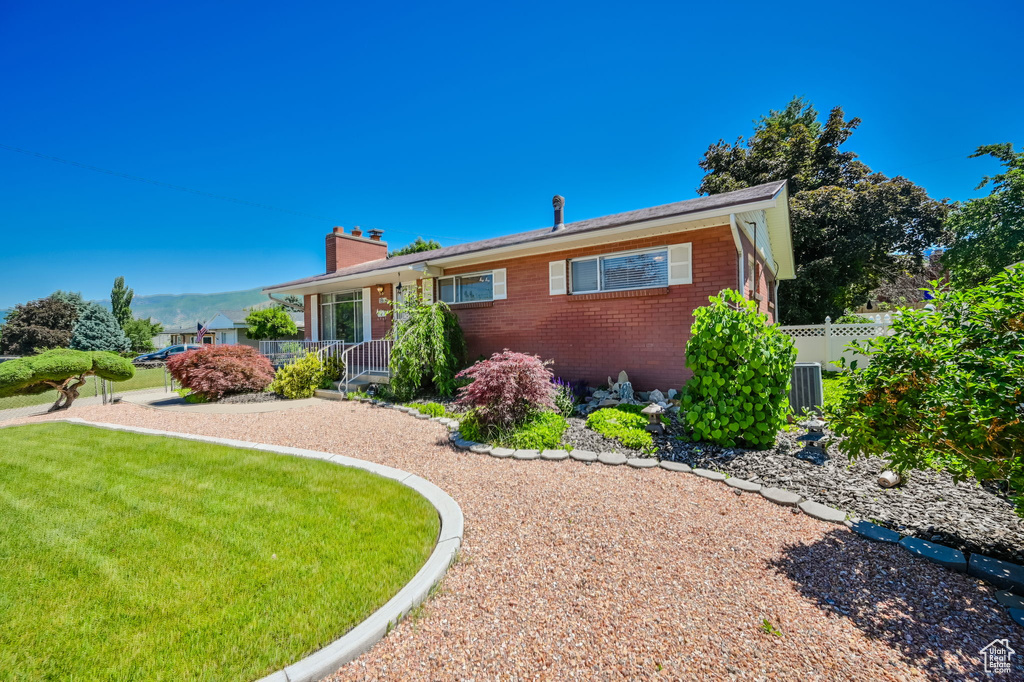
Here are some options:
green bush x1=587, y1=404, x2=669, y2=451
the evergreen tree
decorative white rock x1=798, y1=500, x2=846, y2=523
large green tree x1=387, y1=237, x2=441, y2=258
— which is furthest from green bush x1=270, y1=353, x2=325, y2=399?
A: the evergreen tree

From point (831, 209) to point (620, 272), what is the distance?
15.2m

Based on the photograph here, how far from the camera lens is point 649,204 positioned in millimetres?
10281

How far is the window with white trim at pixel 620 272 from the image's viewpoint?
26.3 feet

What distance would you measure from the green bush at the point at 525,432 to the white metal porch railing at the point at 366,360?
508 centimetres

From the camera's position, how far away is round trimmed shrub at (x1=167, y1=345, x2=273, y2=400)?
32.2ft

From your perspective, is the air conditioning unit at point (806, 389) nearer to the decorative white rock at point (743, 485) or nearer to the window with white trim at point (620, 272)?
the decorative white rock at point (743, 485)

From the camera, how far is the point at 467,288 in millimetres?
→ 10898

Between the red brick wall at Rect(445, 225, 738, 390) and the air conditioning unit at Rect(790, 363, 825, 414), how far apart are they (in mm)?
1719

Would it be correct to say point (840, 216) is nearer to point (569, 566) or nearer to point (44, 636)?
point (569, 566)

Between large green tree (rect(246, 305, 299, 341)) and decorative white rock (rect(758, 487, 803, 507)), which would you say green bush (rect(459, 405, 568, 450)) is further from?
large green tree (rect(246, 305, 299, 341))

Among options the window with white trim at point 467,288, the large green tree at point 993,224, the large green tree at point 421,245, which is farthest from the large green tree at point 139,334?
the large green tree at point 993,224

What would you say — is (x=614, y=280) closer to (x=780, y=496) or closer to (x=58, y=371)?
(x=780, y=496)

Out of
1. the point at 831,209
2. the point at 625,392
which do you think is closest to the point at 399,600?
the point at 625,392

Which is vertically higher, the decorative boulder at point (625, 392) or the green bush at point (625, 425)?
A: the decorative boulder at point (625, 392)
